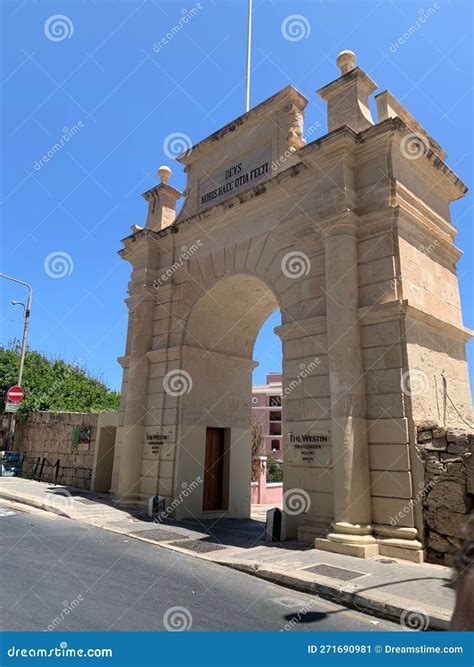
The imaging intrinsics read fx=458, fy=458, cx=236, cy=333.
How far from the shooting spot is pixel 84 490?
49.5 feet

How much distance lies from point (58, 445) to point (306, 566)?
13.7 metres

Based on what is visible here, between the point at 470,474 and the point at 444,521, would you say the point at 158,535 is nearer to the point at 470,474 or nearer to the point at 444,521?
the point at 444,521

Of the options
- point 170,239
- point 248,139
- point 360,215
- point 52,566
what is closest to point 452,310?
point 360,215

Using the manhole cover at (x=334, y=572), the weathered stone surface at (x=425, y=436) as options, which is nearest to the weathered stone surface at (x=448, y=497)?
the weathered stone surface at (x=425, y=436)

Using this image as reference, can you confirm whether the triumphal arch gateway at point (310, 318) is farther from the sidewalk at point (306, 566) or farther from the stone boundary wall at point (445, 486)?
the sidewalk at point (306, 566)

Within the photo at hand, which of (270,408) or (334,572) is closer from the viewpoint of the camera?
(334,572)

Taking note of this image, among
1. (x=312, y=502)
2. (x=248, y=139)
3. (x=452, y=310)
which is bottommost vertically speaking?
(x=312, y=502)

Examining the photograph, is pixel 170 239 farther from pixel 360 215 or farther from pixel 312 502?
pixel 312 502

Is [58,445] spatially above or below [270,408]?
below

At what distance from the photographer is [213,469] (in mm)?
12555

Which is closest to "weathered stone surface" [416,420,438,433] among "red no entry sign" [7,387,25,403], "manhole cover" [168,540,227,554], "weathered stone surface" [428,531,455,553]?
"weathered stone surface" [428,531,455,553]

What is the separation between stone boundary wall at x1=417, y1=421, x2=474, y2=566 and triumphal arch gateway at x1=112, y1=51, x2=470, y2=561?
0.19m

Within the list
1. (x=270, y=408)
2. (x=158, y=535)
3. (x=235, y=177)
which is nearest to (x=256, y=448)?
(x=158, y=535)

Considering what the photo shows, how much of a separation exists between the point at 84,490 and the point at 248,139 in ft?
39.2
